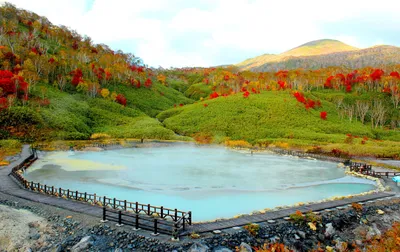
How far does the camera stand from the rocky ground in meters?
16.3

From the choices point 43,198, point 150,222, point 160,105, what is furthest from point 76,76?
point 150,222

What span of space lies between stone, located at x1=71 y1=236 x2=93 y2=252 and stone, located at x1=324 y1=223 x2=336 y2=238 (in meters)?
14.4

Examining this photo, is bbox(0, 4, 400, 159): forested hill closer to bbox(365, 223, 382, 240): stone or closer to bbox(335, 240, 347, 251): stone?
bbox(365, 223, 382, 240): stone

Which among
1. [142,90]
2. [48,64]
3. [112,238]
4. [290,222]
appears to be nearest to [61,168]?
[112,238]

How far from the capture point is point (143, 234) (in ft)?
55.8

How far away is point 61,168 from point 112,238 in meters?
24.0

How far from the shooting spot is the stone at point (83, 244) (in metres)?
16.2

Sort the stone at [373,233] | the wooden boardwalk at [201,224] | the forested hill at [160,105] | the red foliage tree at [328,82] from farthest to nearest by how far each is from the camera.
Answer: the red foliage tree at [328,82] → the forested hill at [160,105] → the stone at [373,233] → the wooden boardwalk at [201,224]

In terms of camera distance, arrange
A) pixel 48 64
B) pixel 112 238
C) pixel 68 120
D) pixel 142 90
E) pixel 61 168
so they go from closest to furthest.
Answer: pixel 112 238 → pixel 61 168 → pixel 68 120 → pixel 48 64 → pixel 142 90

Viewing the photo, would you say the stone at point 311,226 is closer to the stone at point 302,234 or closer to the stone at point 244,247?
the stone at point 302,234

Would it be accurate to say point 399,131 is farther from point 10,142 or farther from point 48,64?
point 48,64

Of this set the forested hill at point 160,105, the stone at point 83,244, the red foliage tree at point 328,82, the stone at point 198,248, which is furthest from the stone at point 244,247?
the red foliage tree at point 328,82

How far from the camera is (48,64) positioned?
93188 mm

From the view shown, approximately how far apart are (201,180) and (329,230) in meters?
15.6
